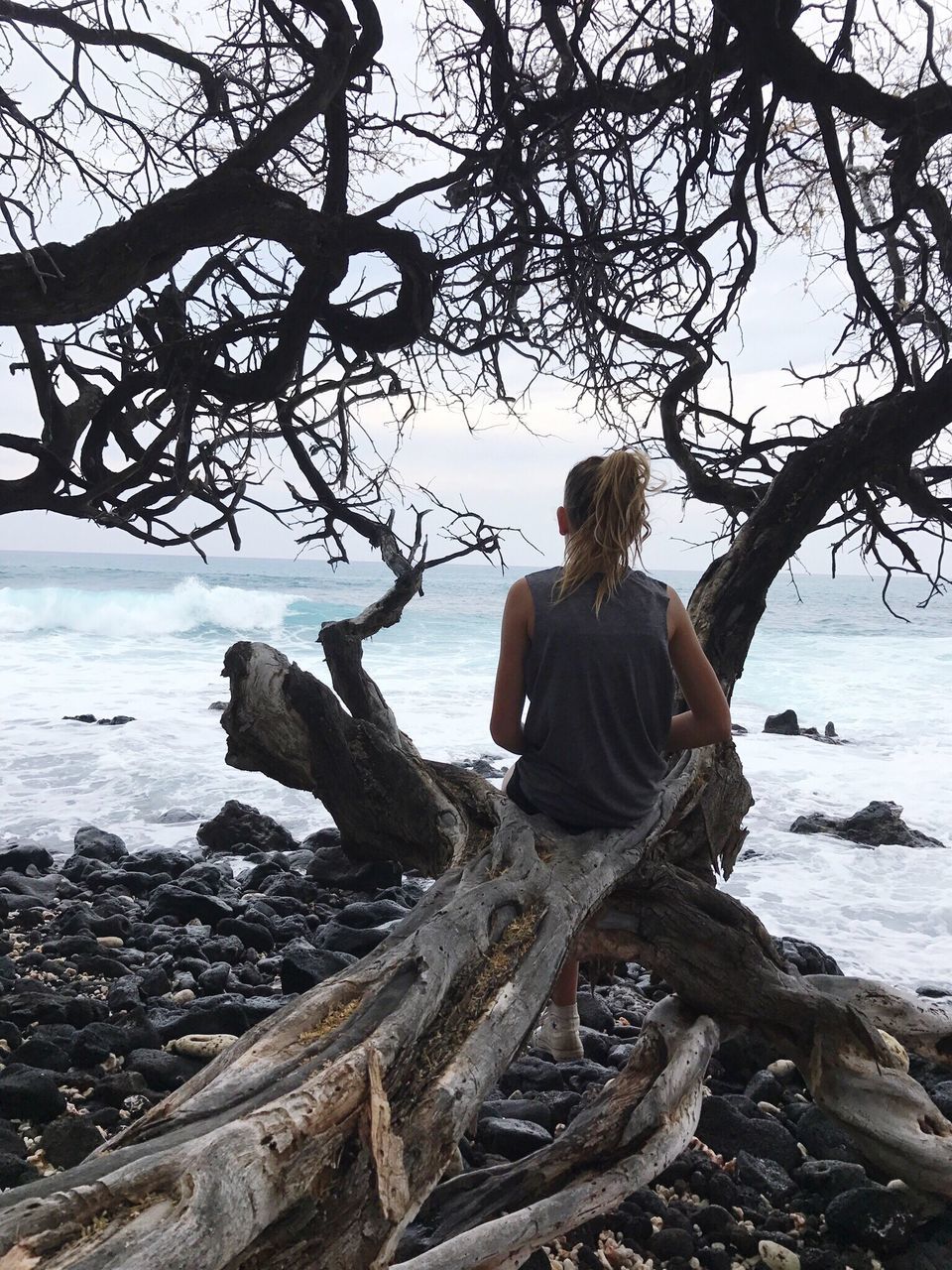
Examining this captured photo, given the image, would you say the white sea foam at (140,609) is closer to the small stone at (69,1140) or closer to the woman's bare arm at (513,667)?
the small stone at (69,1140)

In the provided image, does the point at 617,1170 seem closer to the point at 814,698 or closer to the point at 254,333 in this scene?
the point at 254,333

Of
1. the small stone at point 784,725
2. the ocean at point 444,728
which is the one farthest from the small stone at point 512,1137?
the small stone at point 784,725

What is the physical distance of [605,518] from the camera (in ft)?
9.40

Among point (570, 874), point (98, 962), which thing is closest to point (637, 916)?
point (570, 874)

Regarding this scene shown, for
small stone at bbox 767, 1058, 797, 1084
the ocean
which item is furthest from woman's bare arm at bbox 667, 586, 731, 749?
the ocean

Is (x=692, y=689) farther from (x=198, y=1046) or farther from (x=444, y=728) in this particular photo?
(x=444, y=728)

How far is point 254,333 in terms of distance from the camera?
4758mm

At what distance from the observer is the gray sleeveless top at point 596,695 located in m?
2.89

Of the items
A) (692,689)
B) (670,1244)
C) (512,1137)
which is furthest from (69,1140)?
(692,689)

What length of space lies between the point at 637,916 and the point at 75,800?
283 inches

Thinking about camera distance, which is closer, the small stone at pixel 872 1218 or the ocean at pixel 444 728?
the small stone at pixel 872 1218

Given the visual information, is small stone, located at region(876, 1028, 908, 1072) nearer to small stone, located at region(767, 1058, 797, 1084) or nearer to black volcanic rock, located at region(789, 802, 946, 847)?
small stone, located at region(767, 1058, 797, 1084)

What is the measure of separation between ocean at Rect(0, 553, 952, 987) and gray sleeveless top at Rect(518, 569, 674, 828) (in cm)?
361

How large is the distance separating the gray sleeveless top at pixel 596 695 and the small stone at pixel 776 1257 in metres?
1.23
